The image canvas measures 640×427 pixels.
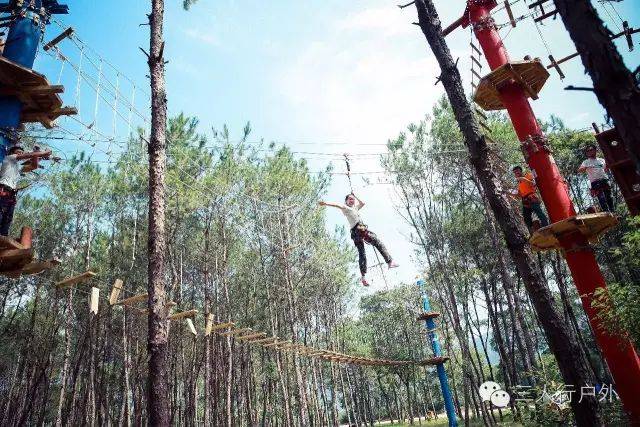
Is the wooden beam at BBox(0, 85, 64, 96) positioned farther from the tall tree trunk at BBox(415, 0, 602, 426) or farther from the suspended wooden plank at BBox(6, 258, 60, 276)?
the tall tree trunk at BBox(415, 0, 602, 426)

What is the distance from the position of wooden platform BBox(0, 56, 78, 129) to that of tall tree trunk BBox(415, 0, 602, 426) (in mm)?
4687

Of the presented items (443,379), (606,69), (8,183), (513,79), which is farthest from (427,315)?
(8,183)

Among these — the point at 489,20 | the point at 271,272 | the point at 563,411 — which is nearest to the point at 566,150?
the point at 489,20

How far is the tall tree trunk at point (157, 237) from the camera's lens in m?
4.11

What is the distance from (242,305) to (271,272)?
138 inches

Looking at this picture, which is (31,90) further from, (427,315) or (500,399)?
(427,315)

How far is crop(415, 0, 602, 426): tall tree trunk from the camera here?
3.22 meters

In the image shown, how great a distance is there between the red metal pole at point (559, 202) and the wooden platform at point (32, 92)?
7.06 m

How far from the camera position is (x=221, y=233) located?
15062mm

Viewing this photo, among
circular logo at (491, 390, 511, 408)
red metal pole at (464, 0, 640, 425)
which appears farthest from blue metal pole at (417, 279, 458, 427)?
red metal pole at (464, 0, 640, 425)

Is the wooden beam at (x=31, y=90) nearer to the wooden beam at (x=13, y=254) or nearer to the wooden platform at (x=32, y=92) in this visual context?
the wooden platform at (x=32, y=92)

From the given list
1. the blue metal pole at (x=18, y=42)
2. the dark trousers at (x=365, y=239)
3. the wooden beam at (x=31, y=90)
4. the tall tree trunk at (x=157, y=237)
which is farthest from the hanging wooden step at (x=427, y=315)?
the blue metal pole at (x=18, y=42)

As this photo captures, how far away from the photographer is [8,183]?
428 cm

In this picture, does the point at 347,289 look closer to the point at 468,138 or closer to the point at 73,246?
the point at 73,246
